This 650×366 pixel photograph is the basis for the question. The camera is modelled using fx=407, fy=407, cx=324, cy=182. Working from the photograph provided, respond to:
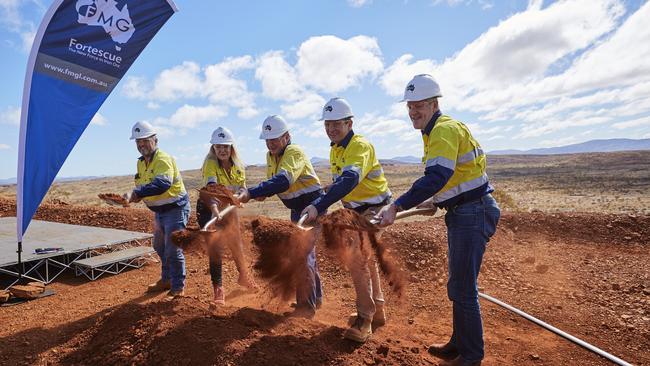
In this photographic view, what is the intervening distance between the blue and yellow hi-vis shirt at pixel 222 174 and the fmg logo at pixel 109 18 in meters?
1.61

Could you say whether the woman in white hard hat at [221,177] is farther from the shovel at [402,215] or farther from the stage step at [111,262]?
the stage step at [111,262]

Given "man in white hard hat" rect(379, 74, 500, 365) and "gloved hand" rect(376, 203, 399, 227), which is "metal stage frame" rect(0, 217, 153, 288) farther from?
"man in white hard hat" rect(379, 74, 500, 365)

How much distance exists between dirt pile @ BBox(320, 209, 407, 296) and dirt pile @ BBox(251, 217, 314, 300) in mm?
290

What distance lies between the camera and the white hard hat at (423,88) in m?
3.21

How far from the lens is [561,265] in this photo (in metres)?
6.59

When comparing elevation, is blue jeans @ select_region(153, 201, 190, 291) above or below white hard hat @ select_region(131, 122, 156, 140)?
below

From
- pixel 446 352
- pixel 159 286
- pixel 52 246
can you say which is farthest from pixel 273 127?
pixel 52 246

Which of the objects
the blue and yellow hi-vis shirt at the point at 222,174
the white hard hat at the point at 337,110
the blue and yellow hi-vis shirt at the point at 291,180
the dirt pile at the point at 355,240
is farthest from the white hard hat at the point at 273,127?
Answer: the dirt pile at the point at 355,240

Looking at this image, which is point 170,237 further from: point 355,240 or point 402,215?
point 402,215

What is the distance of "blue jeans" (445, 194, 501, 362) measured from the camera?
123 inches

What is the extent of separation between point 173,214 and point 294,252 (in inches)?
85.1

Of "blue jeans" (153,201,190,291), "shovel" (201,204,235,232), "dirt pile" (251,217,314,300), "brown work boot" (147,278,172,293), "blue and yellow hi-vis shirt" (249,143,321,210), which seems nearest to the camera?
"dirt pile" (251,217,314,300)

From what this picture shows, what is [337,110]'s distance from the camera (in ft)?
12.6

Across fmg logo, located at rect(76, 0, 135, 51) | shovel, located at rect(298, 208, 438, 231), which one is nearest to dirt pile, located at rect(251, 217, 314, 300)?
shovel, located at rect(298, 208, 438, 231)
